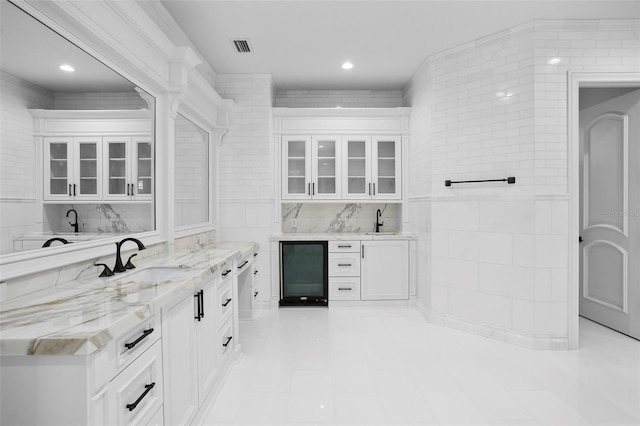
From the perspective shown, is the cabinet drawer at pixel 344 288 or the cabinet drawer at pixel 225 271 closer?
the cabinet drawer at pixel 225 271

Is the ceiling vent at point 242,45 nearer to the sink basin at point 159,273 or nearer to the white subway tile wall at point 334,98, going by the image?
the white subway tile wall at point 334,98

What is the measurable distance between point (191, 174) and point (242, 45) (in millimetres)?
1433

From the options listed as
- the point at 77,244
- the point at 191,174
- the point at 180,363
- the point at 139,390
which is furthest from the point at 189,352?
the point at 191,174

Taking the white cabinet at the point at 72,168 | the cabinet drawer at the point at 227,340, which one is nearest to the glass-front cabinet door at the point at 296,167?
the cabinet drawer at the point at 227,340

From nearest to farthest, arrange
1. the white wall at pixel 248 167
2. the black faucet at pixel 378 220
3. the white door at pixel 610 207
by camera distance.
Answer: the white door at pixel 610 207 → the white wall at pixel 248 167 → the black faucet at pixel 378 220

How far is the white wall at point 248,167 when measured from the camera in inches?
167

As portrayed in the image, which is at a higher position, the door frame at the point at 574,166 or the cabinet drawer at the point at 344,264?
the door frame at the point at 574,166

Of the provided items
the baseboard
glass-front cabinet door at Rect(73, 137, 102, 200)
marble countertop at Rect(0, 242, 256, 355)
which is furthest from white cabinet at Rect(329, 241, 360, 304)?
glass-front cabinet door at Rect(73, 137, 102, 200)

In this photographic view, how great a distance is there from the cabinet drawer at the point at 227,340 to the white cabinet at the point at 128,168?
1148 mm

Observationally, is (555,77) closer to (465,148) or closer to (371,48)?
(465,148)

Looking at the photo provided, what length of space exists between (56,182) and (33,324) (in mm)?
836

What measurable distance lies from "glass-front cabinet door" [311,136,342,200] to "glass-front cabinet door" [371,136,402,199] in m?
0.48

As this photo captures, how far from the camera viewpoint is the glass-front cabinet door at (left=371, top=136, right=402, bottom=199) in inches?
178

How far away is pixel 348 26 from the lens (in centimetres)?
317
